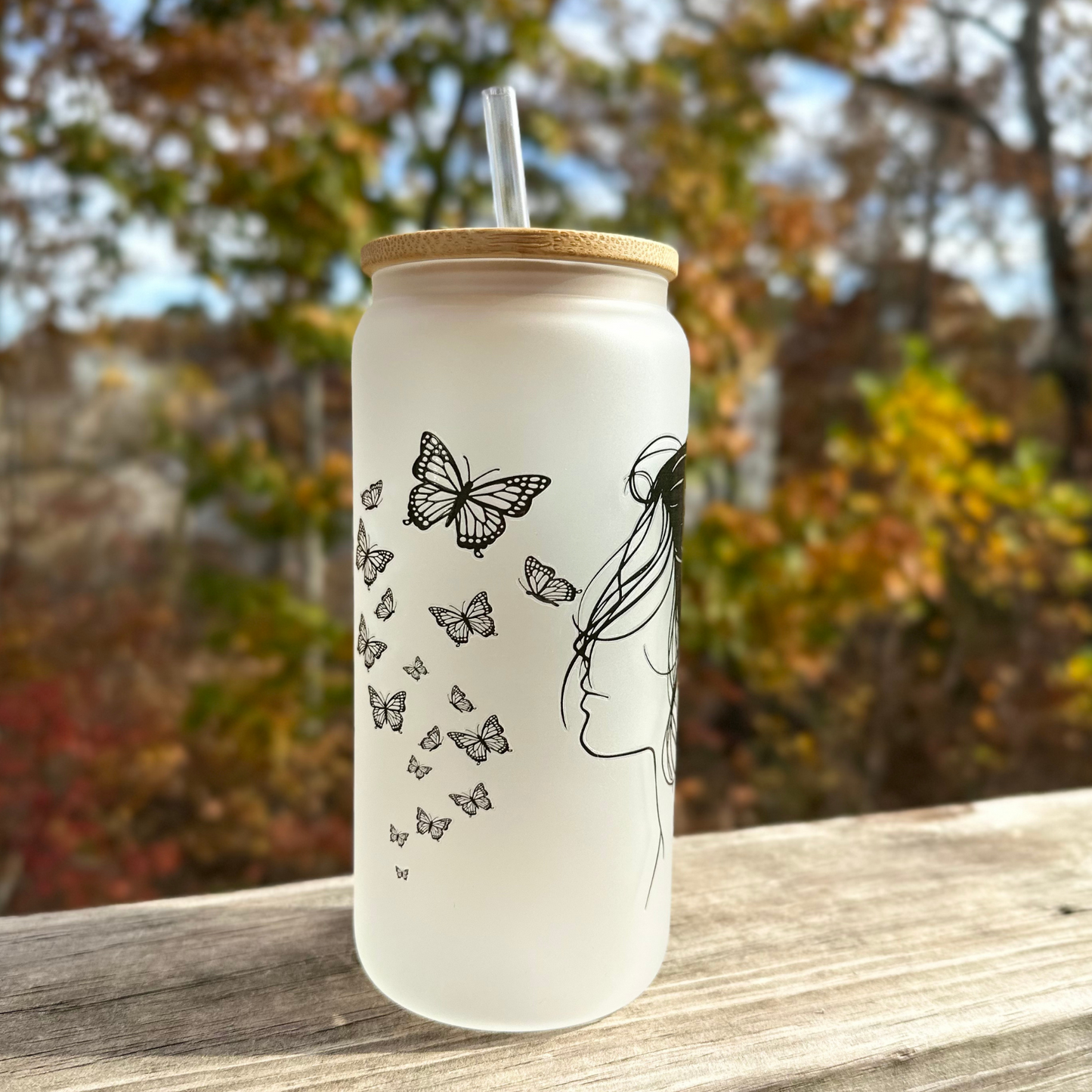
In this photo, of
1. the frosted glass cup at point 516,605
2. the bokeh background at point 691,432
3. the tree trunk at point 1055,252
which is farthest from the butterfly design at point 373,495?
the tree trunk at point 1055,252

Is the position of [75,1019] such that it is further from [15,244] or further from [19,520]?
[19,520]

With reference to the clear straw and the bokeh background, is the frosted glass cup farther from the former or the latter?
the bokeh background

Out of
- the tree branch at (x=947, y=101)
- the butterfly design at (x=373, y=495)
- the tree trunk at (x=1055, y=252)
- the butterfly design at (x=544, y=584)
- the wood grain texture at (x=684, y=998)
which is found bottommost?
the wood grain texture at (x=684, y=998)

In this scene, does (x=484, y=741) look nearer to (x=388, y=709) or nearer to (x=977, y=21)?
(x=388, y=709)

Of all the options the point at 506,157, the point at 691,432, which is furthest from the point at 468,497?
the point at 691,432

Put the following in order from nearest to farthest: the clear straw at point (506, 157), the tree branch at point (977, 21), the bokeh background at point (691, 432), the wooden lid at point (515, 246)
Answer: the wooden lid at point (515, 246), the clear straw at point (506, 157), the bokeh background at point (691, 432), the tree branch at point (977, 21)

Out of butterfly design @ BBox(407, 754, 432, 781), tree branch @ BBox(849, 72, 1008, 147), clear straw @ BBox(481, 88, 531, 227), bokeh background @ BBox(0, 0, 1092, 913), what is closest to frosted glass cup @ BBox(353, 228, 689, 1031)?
butterfly design @ BBox(407, 754, 432, 781)

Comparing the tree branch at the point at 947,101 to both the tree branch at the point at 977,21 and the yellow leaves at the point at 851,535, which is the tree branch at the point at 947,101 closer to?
the tree branch at the point at 977,21
